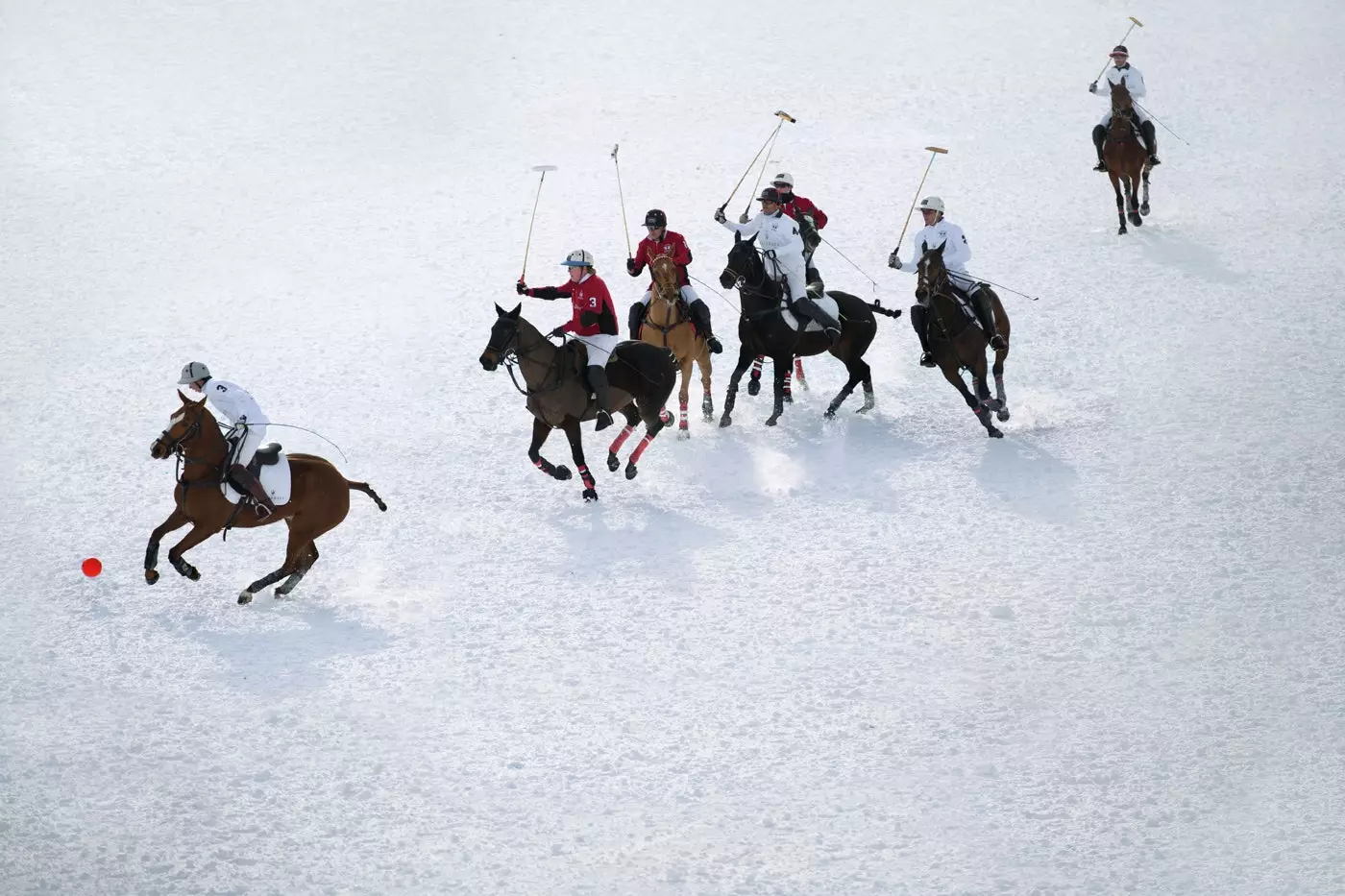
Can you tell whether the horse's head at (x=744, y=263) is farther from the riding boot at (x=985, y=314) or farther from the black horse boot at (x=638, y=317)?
the riding boot at (x=985, y=314)

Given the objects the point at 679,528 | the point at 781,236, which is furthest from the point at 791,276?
the point at 679,528

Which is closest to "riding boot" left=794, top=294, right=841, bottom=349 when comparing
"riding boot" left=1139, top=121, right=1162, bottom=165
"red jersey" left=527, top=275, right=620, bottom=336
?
"red jersey" left=527, top=275, right=620, bottom=336

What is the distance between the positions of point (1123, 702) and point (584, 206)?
13.3m

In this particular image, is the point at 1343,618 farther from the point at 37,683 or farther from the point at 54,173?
the point at 54,173

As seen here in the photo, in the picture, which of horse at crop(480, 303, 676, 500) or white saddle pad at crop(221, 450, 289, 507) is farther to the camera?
horse at crop(480, 303, 676, 500)

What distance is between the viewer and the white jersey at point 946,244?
53.8ft

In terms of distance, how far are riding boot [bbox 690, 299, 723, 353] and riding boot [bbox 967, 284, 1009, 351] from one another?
2.61 m

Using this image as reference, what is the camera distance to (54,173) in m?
24.6

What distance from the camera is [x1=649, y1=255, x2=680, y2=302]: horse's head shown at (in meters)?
16.4

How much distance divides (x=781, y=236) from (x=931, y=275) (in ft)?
5.44

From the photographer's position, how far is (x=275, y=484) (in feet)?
44.7

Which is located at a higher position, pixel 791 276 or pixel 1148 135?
pixel 1148 135

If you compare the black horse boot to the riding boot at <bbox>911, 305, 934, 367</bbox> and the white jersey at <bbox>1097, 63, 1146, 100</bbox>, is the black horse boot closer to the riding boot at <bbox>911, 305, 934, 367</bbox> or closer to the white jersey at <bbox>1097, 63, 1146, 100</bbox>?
→ the riding boot at <bbox>911, 305, 934, 367</bbox>

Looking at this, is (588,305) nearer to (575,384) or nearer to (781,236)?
(575,384)
